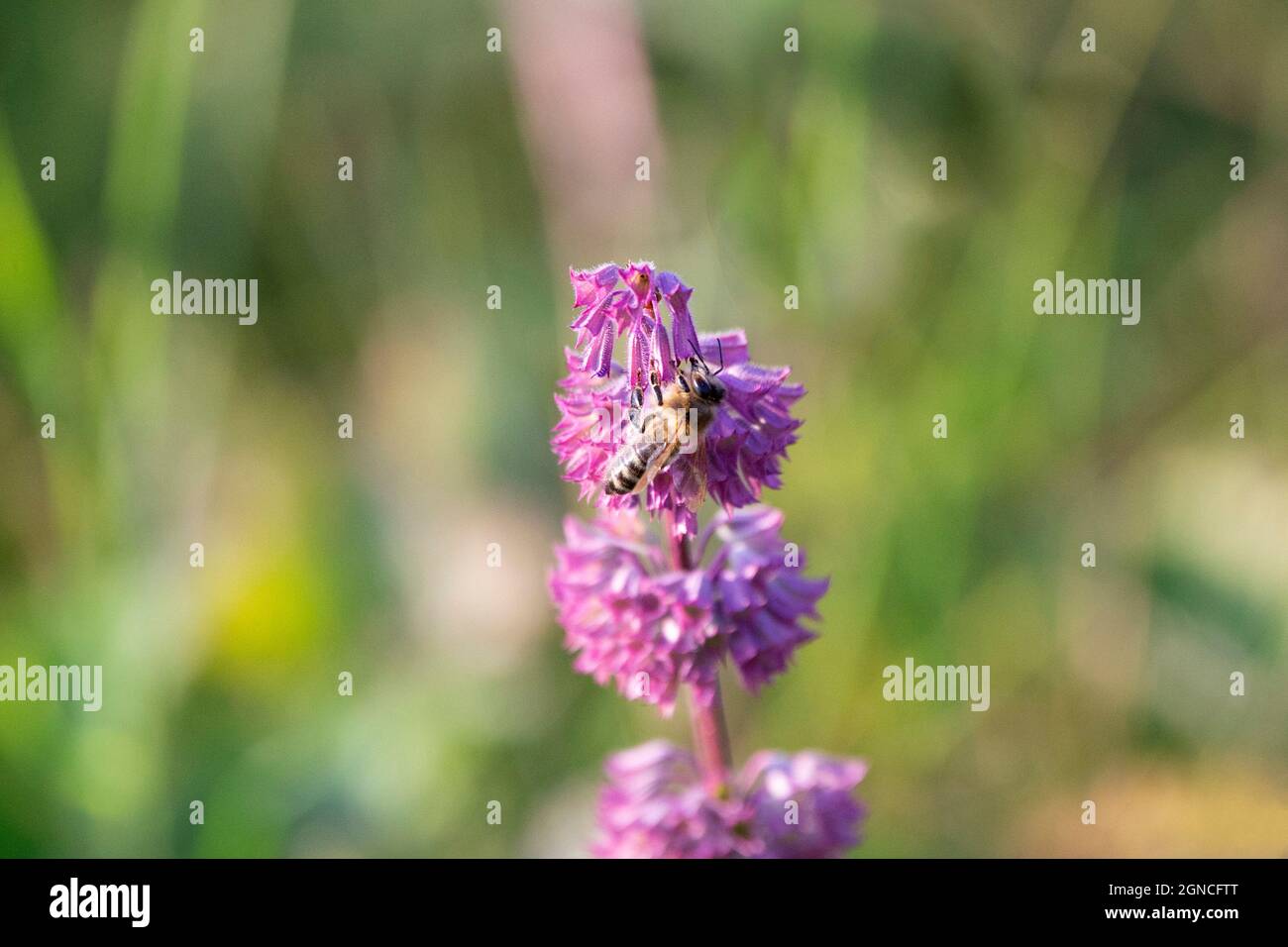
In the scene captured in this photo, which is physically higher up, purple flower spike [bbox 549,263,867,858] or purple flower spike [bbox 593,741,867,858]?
purple flower spike [bbox 549,263,867,858]

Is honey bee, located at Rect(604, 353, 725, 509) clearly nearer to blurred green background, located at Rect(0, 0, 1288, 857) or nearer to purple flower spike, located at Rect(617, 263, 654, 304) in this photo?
purple flower spike, located at Rect(617, 263, 654, 304)

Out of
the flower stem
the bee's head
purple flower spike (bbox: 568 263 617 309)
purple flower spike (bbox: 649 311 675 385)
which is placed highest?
purple flower spike (bbox: 568 263 617 309)

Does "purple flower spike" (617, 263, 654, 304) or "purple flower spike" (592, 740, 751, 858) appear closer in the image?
"purple flower spike" (617, 263, 654, 304)

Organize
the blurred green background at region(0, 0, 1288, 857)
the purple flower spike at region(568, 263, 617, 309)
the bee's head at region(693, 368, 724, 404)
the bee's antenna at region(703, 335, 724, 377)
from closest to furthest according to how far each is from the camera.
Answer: the purple flower spike at region(568, 263, 617, 309)
the bee's head at region(693, 368, 724, 404)
the bee's antenna at region(703, 335, 724, 377)
the blurred green background at region(0, 0, 1288, 857)

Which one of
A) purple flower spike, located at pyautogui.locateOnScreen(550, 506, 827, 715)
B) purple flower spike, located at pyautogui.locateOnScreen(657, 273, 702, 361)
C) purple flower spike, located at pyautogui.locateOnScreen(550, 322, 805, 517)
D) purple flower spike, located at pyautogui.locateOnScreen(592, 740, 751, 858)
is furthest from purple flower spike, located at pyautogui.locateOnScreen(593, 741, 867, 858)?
purple flower spike, located at pyautogui.locateOnScreen(657, 273, 702, 361)

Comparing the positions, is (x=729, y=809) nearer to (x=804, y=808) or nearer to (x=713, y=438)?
(x=804, y=808)

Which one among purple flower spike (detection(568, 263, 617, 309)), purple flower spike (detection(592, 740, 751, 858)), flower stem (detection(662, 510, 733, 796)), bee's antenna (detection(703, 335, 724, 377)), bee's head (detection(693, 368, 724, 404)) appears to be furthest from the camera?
purple flower spike (detection(592, 740, 751, 858))

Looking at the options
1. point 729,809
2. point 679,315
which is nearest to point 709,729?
point 729,809

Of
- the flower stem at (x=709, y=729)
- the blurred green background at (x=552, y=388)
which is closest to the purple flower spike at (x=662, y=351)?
the flower stem at (x=709, y=729)
